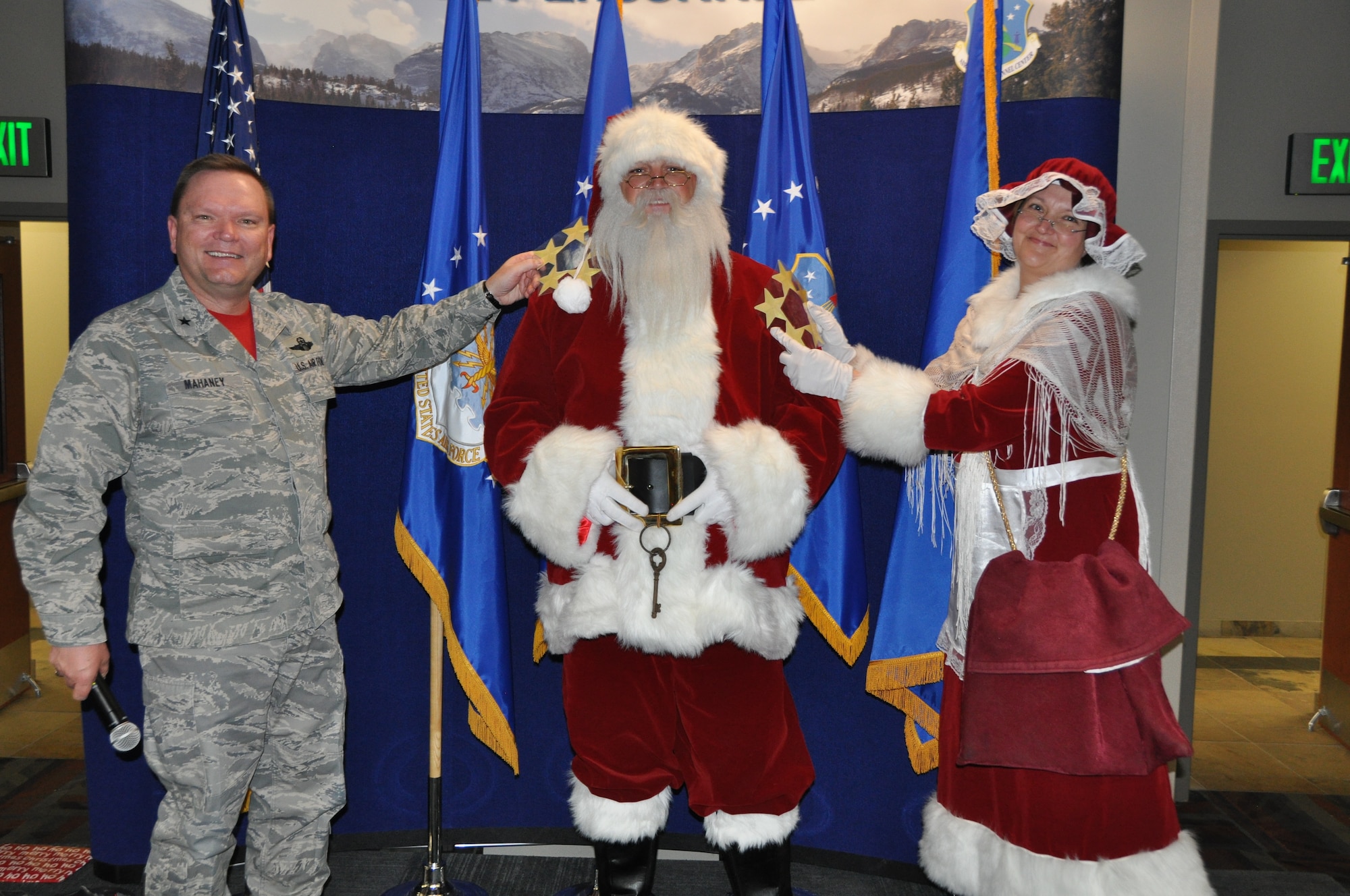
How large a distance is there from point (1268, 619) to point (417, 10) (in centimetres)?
619

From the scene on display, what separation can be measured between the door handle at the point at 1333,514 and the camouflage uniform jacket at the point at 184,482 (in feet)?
14.7

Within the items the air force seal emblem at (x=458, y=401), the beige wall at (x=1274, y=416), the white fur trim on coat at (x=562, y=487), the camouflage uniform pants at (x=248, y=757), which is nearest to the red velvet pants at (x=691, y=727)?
the white fur trim on coat at (x=562, y=487)

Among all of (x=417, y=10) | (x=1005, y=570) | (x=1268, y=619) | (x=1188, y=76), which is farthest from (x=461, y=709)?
(x=1268, y=619)

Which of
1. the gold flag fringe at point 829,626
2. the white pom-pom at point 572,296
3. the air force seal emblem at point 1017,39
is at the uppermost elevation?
the air force seal emblem at point 1017,39

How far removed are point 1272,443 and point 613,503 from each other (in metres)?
5.49

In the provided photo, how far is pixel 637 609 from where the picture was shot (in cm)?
222

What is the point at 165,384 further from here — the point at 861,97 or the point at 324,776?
the point at 861,97

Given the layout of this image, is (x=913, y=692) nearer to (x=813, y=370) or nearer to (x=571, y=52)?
(x=813, y=370)

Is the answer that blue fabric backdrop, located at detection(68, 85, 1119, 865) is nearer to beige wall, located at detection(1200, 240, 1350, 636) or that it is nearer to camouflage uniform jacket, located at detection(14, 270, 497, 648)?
camouflage uniform jacket, located at detection(14, 270, 497, 648)

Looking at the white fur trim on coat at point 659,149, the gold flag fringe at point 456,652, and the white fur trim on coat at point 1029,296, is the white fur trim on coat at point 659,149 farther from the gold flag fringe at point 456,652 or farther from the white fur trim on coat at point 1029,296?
the gold flag fringe at point 456,652

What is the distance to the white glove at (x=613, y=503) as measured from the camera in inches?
86.8

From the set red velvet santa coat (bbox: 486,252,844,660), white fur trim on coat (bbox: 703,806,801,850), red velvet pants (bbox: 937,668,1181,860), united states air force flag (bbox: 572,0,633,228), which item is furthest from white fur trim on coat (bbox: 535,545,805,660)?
united states air force flag (bbox: 572,0,633,228)

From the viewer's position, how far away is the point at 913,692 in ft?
9.21

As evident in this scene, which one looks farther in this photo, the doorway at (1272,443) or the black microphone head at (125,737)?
the doorway at (1272,443)
